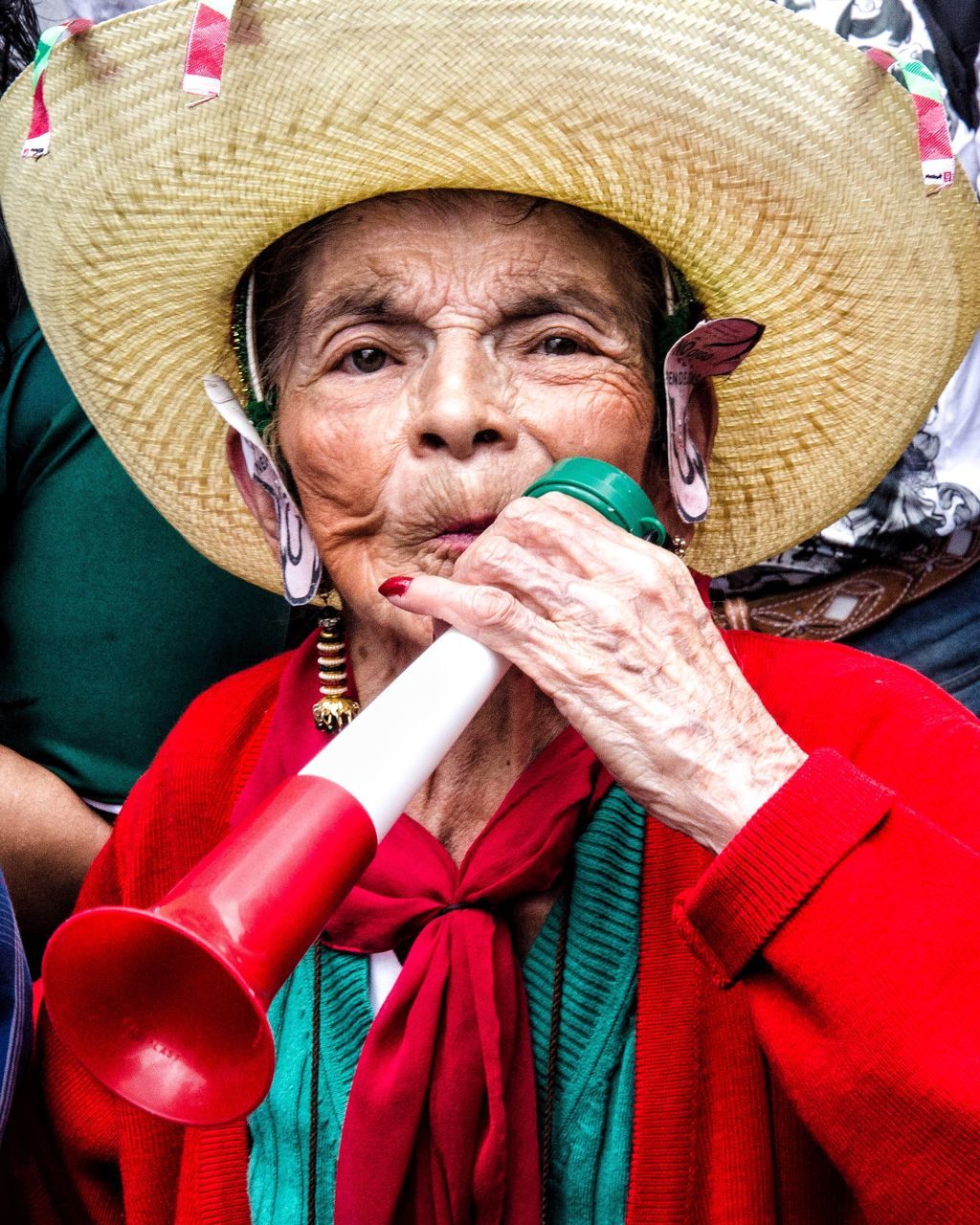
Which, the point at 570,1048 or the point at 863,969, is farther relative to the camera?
the point at 570,1048

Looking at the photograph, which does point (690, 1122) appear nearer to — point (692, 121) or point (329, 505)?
point (329, 505)

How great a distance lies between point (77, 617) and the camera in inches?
97.6

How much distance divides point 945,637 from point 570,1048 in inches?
57.3

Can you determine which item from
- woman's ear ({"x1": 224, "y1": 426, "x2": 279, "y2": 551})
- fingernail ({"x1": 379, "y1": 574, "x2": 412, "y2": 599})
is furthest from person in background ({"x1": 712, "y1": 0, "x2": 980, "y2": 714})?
fingernail ({"x1": 379, "y1": 574, "x2": 412, "y2": 599})

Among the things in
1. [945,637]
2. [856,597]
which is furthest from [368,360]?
[945,637]

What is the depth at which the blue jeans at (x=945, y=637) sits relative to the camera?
2686 millimetres

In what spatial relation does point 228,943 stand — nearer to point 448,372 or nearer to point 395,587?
point 395,587

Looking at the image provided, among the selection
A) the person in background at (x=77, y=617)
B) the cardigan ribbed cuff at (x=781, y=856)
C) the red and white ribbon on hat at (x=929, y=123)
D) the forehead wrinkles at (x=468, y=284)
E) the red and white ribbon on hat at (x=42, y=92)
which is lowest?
the person in background at (x=77, y=617)

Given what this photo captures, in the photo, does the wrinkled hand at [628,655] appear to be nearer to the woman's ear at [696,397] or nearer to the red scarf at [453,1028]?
the red scarf at [453,1028]

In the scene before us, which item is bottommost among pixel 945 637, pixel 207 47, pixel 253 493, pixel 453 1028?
pixel 945 637

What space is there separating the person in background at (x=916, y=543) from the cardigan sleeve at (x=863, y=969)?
1463mm

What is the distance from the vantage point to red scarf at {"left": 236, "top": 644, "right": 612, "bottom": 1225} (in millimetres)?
1544

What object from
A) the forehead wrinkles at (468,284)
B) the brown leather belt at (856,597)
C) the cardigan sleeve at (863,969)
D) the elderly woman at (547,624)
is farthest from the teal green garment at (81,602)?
the cardigan sleeve at (863,969)

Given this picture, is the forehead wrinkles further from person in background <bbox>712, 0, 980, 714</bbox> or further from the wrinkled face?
person in background <bbox>712, 0, 980, 714</bbox>
